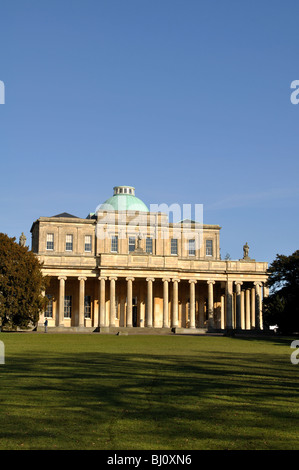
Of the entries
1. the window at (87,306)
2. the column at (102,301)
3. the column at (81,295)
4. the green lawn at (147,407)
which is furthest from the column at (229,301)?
the green lawn at (147,407)

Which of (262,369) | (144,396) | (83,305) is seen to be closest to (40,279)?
(83,305)

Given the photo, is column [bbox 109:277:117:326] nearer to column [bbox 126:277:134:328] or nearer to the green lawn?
column [bbox 126:277:134:328]

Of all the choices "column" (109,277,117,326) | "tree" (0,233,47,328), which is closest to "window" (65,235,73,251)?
"column" (109,277,117,326)

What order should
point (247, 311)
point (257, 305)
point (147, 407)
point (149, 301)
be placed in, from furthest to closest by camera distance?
point (247, 311)
point (257, 305)
point (149, 301)
point (147, 407)

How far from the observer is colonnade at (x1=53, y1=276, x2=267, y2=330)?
85.9 meters

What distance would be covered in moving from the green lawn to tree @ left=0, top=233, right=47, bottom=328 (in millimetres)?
42078

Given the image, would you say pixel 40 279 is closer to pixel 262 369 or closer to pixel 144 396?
pixel 262 369

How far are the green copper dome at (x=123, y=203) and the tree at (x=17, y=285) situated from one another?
108 ft

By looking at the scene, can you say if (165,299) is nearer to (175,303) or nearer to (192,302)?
(175,303)

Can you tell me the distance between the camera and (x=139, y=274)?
87188 millimetres

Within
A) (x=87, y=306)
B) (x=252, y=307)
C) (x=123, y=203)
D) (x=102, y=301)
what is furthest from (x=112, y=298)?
(x=252, y=307)

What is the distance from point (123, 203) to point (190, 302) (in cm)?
2225

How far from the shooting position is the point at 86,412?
14.6 metres

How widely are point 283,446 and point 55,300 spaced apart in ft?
263
